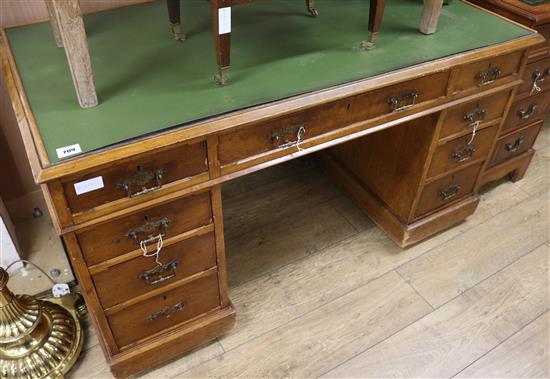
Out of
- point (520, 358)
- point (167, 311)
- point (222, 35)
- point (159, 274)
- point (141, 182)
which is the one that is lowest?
point (520, 358)

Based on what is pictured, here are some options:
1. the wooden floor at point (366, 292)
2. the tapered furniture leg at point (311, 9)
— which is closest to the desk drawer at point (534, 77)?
the wooden floor at point (366, 292)

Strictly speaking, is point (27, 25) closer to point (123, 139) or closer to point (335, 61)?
point (123, 139)

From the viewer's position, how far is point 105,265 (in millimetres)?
1079

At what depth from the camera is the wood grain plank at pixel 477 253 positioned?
1699mm

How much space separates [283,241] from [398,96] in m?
0.78

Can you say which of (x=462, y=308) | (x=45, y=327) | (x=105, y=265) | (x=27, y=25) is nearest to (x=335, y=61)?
(x=105, y=265)

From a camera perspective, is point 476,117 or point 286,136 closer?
point 286,136

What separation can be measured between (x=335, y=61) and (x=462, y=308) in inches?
38.7

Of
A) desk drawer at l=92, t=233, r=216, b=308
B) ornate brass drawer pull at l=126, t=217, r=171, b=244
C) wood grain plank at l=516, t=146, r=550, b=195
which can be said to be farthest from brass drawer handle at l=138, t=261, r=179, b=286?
wood grain plank at l=516, t=146, r=550, b=195

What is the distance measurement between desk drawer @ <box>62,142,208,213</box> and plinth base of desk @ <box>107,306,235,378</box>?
1.76 ft

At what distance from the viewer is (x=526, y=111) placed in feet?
6.00

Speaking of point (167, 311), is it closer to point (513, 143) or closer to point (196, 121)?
point (196, 121)

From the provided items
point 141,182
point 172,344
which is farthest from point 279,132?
point 172,344

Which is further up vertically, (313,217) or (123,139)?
(123,139)
